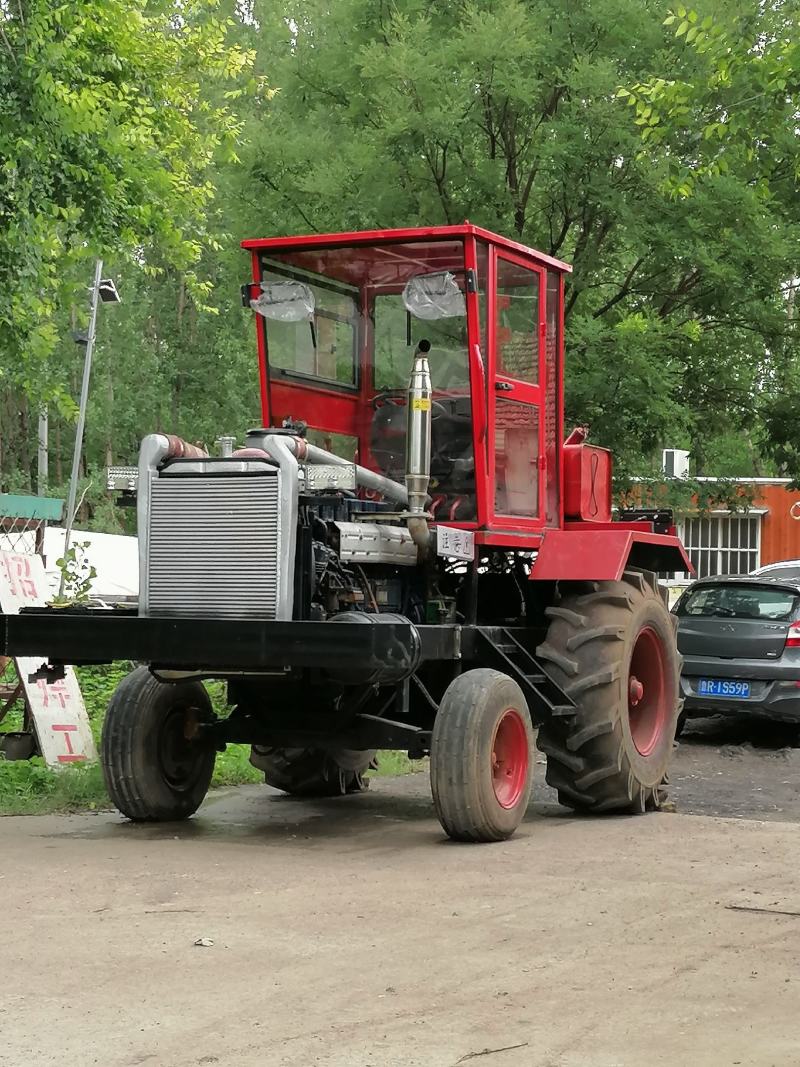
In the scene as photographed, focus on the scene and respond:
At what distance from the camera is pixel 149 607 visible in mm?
9102

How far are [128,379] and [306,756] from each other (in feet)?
107

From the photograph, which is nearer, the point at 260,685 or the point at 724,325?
the point at 260,685

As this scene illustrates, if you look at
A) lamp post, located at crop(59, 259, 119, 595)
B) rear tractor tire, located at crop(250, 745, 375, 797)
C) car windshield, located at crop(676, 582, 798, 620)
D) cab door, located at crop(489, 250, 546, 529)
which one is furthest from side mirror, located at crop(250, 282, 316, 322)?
car windshield, located at crop(676, 582, 798, 620)

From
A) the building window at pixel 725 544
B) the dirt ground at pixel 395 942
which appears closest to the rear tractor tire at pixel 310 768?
the dirt ground at pixel 395 942

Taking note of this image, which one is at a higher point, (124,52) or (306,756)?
(124,52)

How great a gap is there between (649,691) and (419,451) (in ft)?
10.2

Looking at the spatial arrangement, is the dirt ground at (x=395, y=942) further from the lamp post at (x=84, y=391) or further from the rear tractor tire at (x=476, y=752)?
the lamp post at (x=84, y=391)

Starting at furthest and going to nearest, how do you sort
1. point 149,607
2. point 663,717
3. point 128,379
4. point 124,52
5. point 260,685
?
point 128,379 < point 124,52 < point 663,717 < point 260,685 < point 149,607

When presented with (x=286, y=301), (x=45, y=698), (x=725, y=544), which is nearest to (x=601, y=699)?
(x=286, y=301)

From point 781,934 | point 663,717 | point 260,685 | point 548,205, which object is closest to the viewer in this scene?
point 781,934

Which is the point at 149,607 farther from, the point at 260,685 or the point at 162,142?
the point at 162,142

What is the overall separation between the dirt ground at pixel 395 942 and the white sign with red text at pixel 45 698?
5.86 feet

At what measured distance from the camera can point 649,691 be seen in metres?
11.3

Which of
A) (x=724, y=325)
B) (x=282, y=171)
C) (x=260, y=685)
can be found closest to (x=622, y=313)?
(x=724, y=325)
